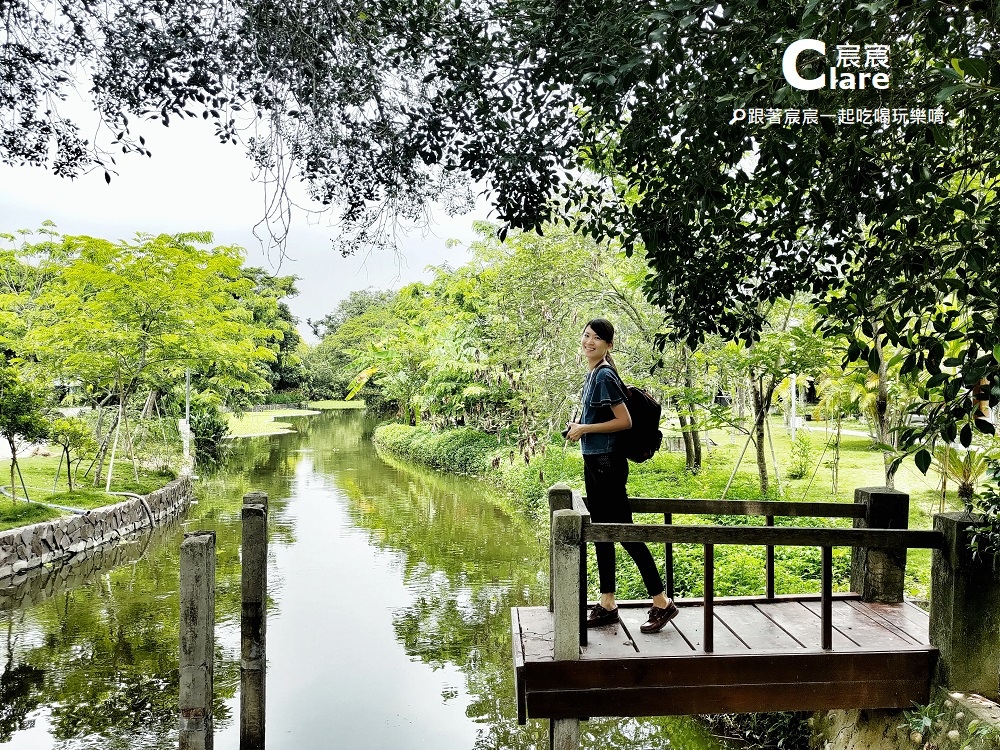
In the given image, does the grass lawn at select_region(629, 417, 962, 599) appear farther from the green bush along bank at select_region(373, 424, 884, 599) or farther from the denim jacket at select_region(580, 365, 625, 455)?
the denim jacket at select_region(580, 365, 625, 455)

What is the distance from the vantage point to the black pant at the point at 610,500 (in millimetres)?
4453

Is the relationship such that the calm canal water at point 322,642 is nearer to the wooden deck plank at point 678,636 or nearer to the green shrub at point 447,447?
the wooden deck plank at point 678,636

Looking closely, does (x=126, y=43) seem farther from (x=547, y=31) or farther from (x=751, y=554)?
(x=751, y=554)

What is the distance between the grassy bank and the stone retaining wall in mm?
7589

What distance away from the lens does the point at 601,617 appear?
4.75m

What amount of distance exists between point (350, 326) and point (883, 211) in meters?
57.1

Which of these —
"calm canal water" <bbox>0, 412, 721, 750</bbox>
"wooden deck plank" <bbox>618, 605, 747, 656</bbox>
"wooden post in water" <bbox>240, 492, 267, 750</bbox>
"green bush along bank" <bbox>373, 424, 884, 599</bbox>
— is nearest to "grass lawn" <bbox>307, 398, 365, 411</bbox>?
"green bush along bank" <bbox>373, 424, 884, 599</bbox>

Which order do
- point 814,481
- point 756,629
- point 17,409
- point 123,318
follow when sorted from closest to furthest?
point 756,629 → point 17,409 → point 814,481 → point 123,318

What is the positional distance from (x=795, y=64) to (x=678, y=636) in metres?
3.26

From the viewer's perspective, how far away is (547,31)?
3404mm

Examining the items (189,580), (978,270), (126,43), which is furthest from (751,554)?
(126,43)

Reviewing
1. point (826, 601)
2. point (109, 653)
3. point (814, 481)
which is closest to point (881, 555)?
point (826, 601)

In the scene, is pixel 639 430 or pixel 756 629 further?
pixel 756 629

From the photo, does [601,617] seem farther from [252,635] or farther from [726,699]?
[252,635]
